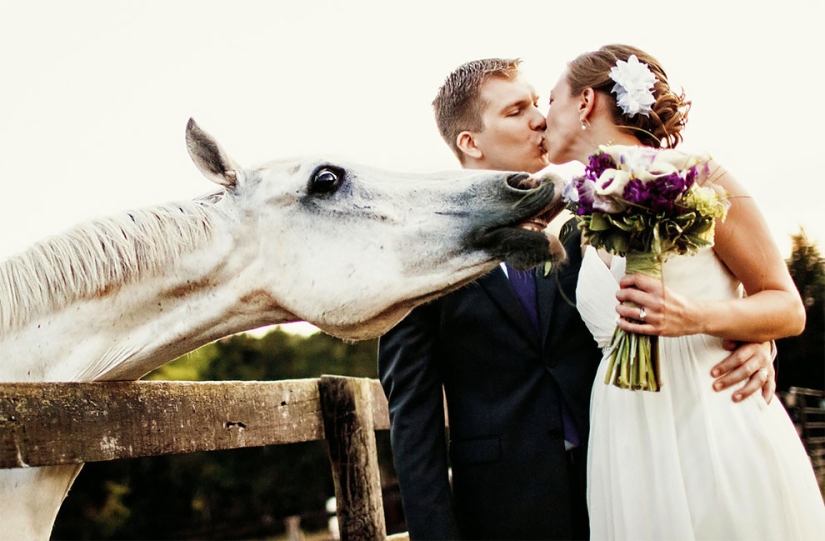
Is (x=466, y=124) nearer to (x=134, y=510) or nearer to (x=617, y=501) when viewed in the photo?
(x=617, y=501)

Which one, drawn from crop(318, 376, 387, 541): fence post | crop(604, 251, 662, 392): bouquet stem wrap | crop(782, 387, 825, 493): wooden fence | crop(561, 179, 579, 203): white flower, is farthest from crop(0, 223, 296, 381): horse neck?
crop(782, 387, 825, 493): wooden fence

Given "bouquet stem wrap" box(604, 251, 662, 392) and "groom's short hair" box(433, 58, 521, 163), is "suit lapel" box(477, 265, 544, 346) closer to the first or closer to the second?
"bouquet stem wrap" box(604, 251, 662, 392)

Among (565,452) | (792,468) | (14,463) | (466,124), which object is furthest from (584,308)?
(14,463)

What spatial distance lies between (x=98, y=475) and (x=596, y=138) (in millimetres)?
22952

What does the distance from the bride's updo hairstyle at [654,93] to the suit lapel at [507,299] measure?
691mm

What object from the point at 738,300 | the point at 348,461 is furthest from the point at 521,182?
the point at 348,461

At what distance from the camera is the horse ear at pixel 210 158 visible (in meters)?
2.40

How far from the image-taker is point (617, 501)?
2.39 metres

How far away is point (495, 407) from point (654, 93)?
1234 mm

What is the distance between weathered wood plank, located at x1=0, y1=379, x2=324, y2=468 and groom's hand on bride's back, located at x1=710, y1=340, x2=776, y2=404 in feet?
4.69

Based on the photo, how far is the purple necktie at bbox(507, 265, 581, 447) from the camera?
2693mm

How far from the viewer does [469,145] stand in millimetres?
3361

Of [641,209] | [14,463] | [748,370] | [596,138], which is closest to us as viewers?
[14,463]

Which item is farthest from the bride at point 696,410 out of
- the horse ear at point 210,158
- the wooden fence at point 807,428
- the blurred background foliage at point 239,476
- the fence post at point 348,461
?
the blurred background foliage at point 239,476
